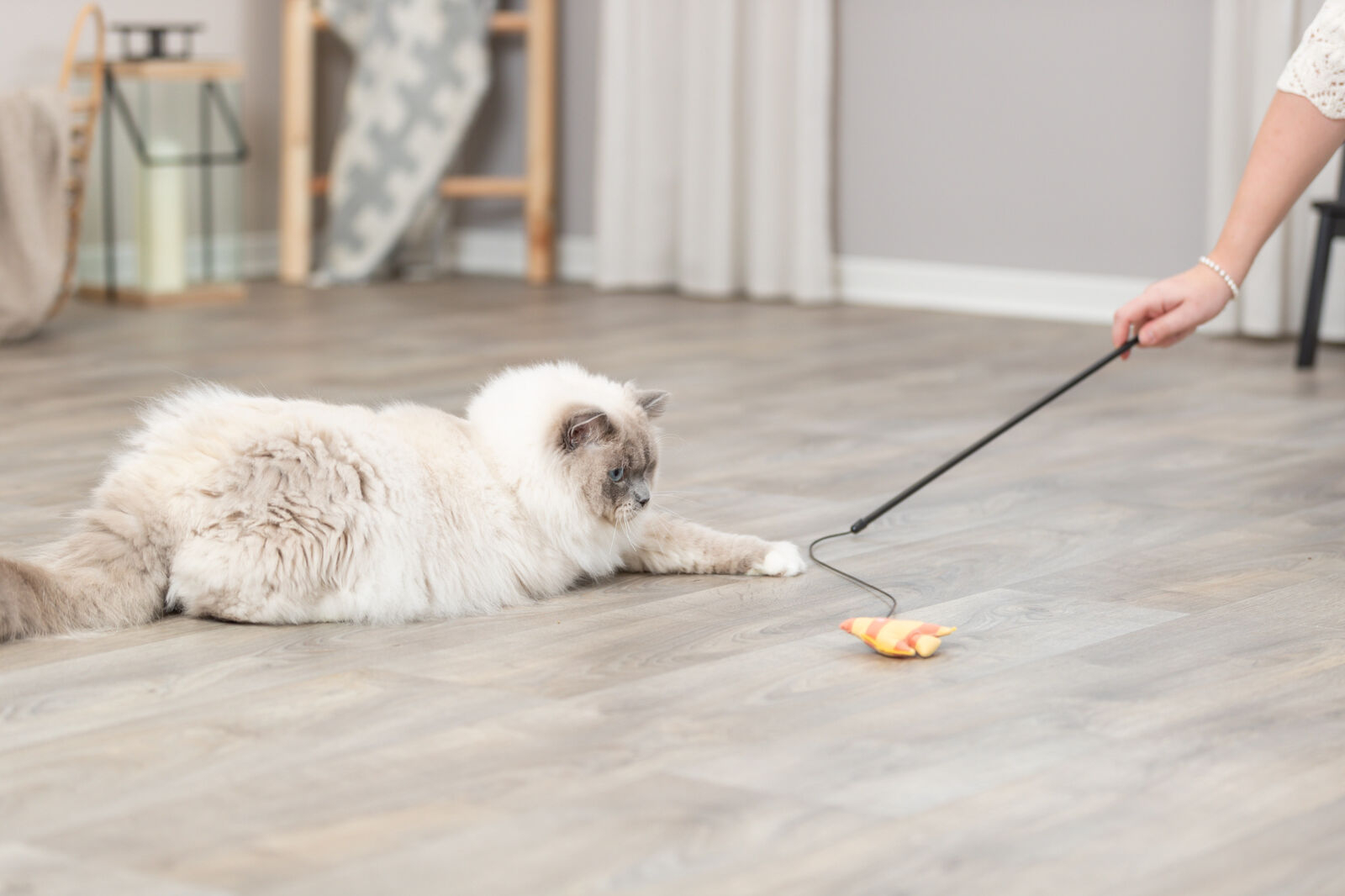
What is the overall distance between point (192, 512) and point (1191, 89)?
10.4 feet

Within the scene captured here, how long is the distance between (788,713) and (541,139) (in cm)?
393

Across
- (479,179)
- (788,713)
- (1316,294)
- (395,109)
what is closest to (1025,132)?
(1316,294)

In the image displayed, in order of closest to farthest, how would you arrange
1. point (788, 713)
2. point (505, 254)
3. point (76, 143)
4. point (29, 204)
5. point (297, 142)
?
1. point (788, 713)
2. point (29, 204)
3. point (76, 143)
4. point (297, 142)
5. point (505, 254)

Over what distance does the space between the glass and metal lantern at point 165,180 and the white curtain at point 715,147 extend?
1.09 metres

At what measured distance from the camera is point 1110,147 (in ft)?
14.3

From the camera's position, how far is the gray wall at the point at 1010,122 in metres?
4.26

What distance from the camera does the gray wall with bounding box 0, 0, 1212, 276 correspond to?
4.26 m

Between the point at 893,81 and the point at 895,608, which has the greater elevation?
the point at 893,81

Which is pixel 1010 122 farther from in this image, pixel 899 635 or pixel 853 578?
pixel 899 635

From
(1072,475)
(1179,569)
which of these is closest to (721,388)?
(1072,475)

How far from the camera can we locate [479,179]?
540 cm

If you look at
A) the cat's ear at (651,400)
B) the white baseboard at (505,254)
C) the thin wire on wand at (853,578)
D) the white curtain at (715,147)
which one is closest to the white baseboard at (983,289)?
the white curtain at (715,147)

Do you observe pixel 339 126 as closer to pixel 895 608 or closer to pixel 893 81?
pixel 893 81

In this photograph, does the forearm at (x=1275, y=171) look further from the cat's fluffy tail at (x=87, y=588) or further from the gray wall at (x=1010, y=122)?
the gray wall at (x=1010, y=122)
